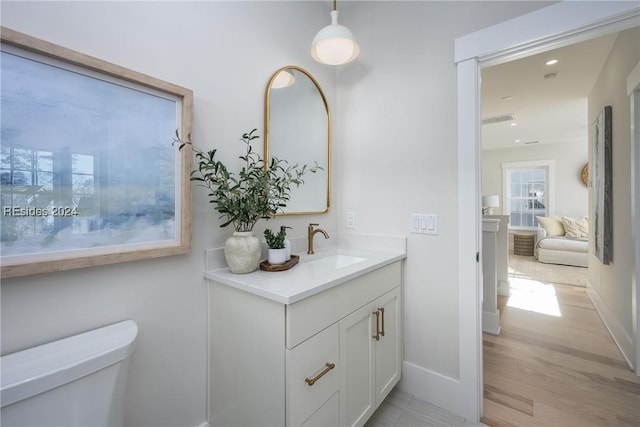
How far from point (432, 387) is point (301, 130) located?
1.78 metres

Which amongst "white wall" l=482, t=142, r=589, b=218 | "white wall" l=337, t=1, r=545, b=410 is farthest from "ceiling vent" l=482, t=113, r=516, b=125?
"white wall" l=337, t=1, r=545, b=410

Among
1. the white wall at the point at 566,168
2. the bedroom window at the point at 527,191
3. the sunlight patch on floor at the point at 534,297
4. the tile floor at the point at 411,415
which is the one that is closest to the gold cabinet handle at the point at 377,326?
the tile floor at the point at 411,415

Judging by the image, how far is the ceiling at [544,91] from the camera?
2.62 m

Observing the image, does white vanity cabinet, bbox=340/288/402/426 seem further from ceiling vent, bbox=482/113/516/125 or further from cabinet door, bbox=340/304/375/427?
ceiling vent, bbox=482/113/516/125

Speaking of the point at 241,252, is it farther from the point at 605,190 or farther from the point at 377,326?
the point at 605,190

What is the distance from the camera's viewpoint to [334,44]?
57.3 inches

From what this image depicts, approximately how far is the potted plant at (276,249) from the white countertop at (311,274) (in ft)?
0.22

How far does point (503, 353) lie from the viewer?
7.24 feet

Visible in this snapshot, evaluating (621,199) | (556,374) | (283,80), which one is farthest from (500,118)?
(283,80)

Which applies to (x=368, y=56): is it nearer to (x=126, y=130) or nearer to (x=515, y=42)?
(x=515, y=42)

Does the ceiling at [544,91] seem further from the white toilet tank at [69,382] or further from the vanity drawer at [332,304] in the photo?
the white toilet tank at [69,382]

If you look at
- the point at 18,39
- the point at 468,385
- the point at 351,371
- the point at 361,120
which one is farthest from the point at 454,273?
the point at 18,39

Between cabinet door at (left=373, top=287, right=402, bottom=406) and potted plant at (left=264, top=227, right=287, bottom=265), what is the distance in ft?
1.81

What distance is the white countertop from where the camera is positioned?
1.01 metres
